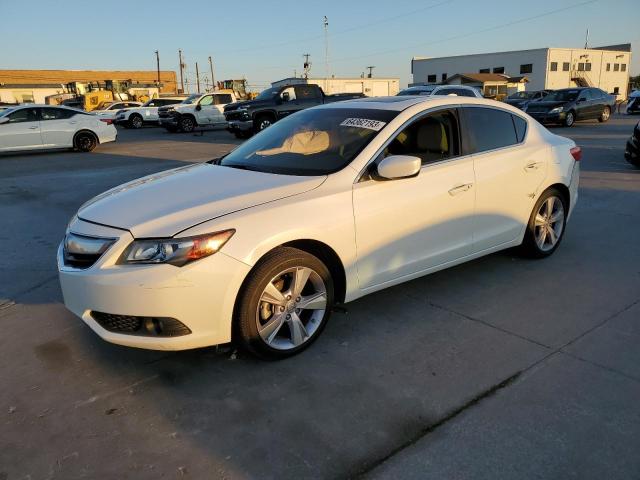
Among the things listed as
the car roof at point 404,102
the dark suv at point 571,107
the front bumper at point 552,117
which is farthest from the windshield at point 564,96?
the car roof at point 404,102

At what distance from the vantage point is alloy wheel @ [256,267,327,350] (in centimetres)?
318

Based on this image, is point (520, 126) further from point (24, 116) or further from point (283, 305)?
point (24, 116)

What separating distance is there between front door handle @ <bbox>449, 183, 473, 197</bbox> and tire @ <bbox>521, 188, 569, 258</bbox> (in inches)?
42.3

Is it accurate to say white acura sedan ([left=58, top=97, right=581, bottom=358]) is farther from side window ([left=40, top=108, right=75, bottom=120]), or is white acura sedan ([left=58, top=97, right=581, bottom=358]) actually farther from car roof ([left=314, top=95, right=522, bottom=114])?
side window ([left=40, top=108, right=75, bottom=120])

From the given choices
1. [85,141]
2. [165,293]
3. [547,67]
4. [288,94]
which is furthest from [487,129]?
[547,67]

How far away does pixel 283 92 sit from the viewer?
19.2 m

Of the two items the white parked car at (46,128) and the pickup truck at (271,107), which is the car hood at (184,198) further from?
the pickup truck at (271,107)

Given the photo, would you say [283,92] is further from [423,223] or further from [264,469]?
[264,469]

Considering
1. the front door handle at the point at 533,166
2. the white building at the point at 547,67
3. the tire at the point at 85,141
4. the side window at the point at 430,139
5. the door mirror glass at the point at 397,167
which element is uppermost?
the white building at the point at 547,67

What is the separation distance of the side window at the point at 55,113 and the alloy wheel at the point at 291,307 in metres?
14.7

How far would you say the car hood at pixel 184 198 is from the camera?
2.97m

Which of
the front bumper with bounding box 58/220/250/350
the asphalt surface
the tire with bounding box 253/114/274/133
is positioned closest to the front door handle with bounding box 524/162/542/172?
the asphalt surface

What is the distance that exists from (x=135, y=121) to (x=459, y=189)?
97.2 feet

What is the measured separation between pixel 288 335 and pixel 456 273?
2.05 meters
